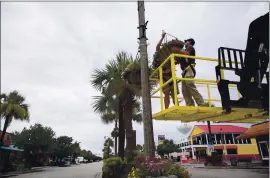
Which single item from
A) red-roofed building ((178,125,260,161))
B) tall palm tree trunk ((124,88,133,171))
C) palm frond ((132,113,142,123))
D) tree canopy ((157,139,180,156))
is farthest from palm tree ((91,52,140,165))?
tree canopy ((157,139,180,156))

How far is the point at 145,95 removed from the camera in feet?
21.9

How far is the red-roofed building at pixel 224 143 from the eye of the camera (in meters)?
49.6

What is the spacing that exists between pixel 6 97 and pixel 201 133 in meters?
37.5

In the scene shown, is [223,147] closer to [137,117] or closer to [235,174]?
[137,117]

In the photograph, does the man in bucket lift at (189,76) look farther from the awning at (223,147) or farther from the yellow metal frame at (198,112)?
the awning at (223,147)

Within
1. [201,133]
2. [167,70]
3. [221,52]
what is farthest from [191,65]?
[201,133]

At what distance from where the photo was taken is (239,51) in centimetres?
550

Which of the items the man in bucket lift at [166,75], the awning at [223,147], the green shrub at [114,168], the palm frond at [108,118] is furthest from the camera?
the awning at [223,147]

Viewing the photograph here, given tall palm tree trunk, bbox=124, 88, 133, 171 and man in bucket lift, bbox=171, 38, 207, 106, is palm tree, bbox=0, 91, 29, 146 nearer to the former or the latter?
tall palm tree trunk, bbox=124, 88, 133, 171

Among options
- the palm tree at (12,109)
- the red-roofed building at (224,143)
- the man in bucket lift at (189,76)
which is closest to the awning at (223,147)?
the red-roofed building at (224,143)

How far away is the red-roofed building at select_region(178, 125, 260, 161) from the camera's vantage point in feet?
163

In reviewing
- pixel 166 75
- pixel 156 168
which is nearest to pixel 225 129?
pixel 166 75

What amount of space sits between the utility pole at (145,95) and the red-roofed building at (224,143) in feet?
146

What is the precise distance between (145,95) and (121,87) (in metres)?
6.67
